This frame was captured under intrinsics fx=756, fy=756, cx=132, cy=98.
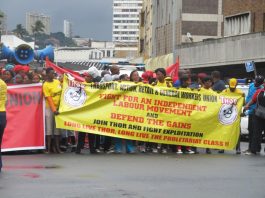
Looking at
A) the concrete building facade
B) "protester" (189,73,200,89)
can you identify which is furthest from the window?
"protester" (189,73,200,89)

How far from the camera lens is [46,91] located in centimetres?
1566

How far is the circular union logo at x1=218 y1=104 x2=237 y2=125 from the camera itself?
16.5 metres

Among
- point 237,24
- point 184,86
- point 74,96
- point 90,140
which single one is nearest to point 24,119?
point 74,96

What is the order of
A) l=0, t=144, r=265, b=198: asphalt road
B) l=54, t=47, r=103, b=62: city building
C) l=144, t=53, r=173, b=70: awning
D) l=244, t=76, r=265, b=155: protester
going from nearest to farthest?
1. l=0, t=144, r=265, b=198: asphalt road
2. l=244, t=76, r=265, b=155: protester
3. l=144, t=53, r=173, b=70: awning
4. l=54, t=47, r=103, b=62: city building

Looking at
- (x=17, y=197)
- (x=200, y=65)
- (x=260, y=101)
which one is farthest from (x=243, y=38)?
(x=17, y=197)

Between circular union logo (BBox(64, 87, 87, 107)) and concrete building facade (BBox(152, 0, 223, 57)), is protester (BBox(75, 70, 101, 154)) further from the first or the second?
concrete building facade (BBox(152, 0, 223, 57))

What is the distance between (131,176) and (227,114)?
5147 mm

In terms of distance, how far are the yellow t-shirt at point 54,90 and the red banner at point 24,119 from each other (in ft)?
0.56

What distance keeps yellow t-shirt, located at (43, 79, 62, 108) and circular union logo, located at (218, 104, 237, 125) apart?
139 inches

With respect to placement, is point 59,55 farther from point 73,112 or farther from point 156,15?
point 73,112

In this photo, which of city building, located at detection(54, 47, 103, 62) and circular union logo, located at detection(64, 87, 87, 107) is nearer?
circular union logo, located at detection(64, 87, 87, 107)

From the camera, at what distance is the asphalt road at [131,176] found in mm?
10203

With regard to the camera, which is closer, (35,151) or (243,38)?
(35,151)

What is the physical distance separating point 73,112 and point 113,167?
2922 mm
